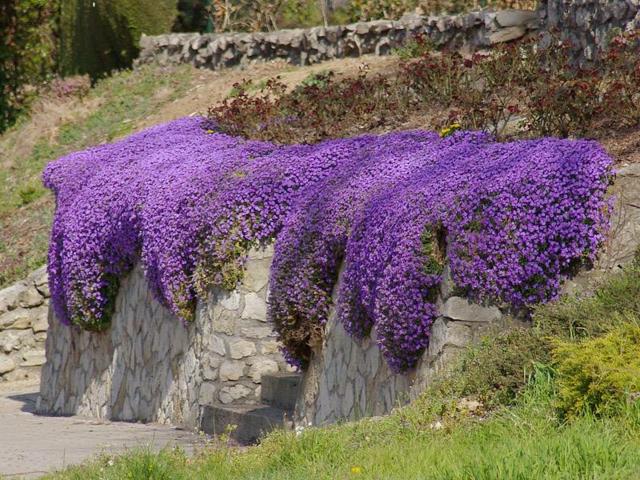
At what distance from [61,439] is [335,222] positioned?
131 inches

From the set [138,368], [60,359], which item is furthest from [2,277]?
[138,368]

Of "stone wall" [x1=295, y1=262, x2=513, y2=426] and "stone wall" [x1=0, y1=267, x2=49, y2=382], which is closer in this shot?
"stone wall" [x1=295, y1=262, x2=513, y2=426]

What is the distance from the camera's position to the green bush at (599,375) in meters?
6.45

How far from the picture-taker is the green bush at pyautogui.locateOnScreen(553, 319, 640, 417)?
6445 millimetres

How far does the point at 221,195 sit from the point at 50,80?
16057 millimetres

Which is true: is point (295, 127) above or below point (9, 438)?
above

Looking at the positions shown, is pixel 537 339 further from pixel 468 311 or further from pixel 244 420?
pixel 244 420

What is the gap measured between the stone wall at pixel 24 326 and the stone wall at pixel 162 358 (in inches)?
73.5

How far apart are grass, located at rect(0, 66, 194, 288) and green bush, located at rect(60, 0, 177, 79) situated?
2.81 ft

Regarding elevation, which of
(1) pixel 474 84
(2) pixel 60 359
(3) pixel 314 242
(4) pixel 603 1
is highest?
(4) pixel 603 1

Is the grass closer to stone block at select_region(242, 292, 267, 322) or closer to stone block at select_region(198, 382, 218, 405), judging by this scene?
stone block at select_region(198, 382, 218, 405)

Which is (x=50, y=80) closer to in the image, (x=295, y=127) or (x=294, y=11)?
(x=294, y=11)

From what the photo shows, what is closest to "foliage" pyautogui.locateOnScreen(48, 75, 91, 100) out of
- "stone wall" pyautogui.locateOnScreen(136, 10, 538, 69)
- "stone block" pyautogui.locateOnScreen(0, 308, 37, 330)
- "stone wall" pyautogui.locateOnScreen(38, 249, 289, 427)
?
"stone wall" pyautogui.locateOnScreen(136, 10, 538, 69)

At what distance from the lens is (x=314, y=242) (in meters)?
10.2
